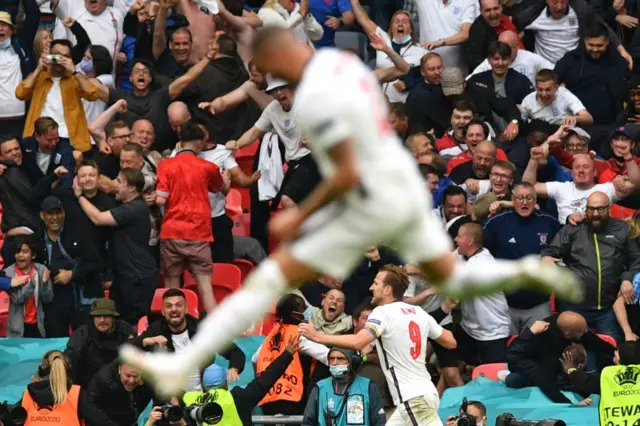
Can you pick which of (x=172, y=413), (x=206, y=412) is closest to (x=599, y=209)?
(x=206, y=412)

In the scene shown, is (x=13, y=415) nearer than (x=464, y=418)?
A: No

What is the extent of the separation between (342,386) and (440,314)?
1905 mm

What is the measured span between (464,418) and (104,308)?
3400 mm

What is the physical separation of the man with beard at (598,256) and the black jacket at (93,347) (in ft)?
12.6

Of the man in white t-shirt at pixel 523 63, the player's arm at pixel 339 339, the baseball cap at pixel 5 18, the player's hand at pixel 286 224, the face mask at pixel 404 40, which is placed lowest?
the man in white t-shirt at pixel 523 63

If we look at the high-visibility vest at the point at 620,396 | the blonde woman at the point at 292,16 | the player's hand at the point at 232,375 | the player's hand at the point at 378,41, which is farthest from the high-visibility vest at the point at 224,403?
the blonde woman at the point at 292,16

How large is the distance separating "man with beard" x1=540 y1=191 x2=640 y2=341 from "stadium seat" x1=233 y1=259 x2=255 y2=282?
3.06 m

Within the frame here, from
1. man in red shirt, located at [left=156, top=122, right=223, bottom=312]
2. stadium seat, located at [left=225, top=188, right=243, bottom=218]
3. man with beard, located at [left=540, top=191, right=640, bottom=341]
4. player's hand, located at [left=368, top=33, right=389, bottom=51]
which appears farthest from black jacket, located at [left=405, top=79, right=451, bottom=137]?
man in red shirt, located at [left=156, top=122, right=223, bottom=312]

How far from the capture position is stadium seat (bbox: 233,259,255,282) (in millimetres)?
Result: 14836

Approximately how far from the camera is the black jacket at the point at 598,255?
13.4 metres

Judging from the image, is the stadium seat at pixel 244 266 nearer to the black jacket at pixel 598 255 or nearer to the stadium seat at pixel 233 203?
the stadium seat at pixel 233 203

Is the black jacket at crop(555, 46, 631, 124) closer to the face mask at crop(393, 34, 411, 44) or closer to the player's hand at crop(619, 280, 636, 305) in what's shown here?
the face mask at crop(393, 34, 411, 44)

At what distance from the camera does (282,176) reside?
49.4ft

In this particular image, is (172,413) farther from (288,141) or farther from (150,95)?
(150,95)
